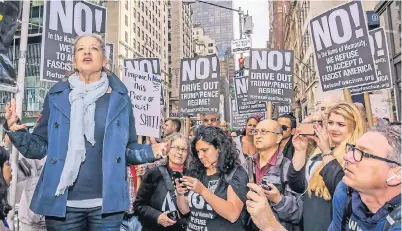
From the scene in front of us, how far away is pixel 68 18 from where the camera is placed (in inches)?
225

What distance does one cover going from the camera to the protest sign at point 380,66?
19.9 ft

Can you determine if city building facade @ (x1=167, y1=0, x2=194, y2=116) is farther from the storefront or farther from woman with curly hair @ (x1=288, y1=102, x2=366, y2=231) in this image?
woman with curly hair @ (x1=288, y1=102, x2=366, y2=231)

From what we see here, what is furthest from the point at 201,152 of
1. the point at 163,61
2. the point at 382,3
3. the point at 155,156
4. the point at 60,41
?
the point at 163,61

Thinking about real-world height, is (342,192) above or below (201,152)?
below

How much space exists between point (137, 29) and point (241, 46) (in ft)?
134

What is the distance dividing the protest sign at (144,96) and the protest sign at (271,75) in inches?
127

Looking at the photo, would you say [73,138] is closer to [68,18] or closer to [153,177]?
[153,177]

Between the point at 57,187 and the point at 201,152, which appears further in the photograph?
the point at 201,152

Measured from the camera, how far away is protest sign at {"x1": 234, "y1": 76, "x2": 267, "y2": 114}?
12.9m

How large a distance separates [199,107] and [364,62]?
14.3 feet

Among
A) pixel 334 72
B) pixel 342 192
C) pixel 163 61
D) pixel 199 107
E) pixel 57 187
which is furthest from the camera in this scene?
pixel 163 61

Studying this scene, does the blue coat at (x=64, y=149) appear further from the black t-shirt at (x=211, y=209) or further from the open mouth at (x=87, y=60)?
the black t-shirt at (x=211, y=209)

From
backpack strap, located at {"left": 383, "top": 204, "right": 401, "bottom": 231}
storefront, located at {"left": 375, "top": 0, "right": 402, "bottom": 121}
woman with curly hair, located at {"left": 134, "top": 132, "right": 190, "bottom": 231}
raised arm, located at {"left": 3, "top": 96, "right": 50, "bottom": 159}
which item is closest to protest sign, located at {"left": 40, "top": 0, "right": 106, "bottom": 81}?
woman with curly hair, located at {"left": 134, "top": 132, "right": 190, "bottom": 231}

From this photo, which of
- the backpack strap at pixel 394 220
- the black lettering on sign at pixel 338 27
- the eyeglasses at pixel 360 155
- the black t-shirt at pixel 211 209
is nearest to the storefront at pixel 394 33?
the black lettering on sign at pixel 338 27
